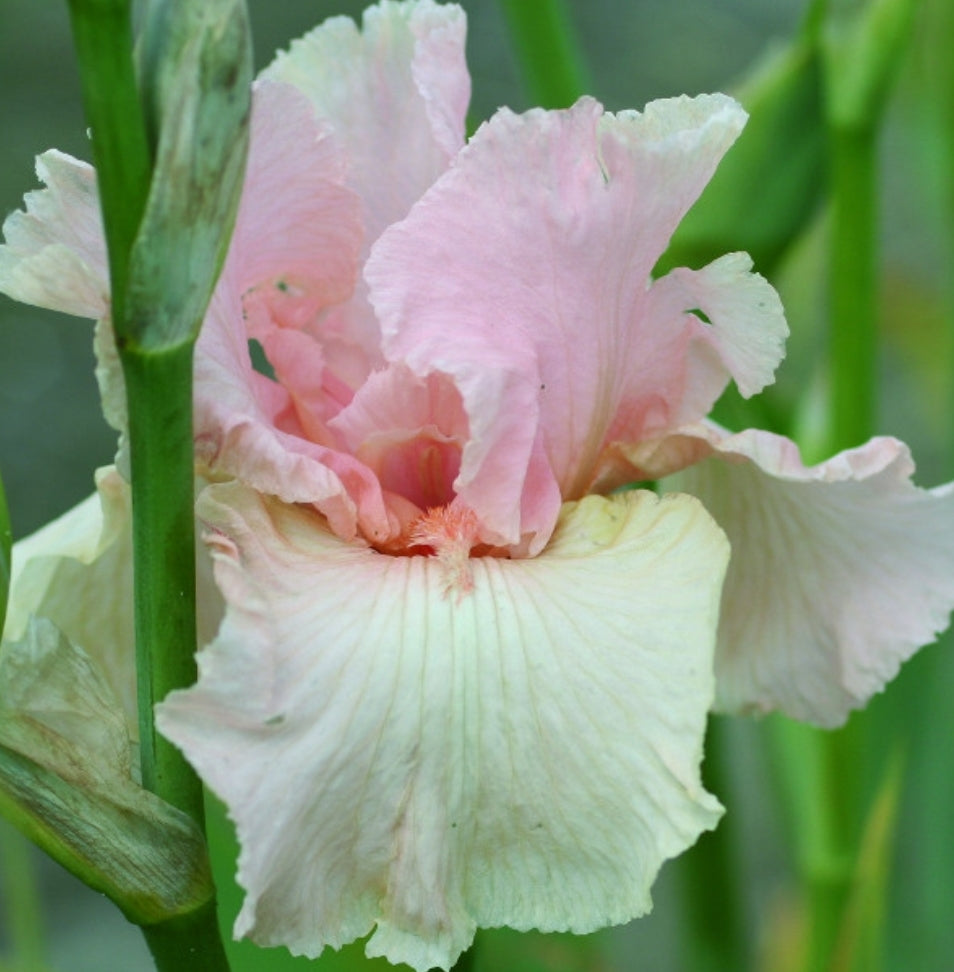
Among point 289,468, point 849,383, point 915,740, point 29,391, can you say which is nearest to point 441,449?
point 289,468

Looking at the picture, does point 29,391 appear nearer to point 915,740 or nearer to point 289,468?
point 915,740

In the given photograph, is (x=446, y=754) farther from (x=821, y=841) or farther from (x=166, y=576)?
(x=821, y=841)

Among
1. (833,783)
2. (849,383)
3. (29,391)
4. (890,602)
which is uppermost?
(29,391)

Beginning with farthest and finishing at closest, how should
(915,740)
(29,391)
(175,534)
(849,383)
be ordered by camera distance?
(29,391)
(915,740)
(849,383)
(175,534)

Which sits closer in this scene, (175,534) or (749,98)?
(175,534)

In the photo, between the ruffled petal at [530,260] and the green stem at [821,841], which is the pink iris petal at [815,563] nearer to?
the ruffled petal at [530,260]

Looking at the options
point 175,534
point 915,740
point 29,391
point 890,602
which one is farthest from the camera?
point 29,391

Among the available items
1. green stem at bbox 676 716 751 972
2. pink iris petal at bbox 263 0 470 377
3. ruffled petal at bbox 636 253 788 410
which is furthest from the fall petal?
green stem at bbox 676 716 751 972

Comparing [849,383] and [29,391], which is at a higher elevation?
[29,391]
